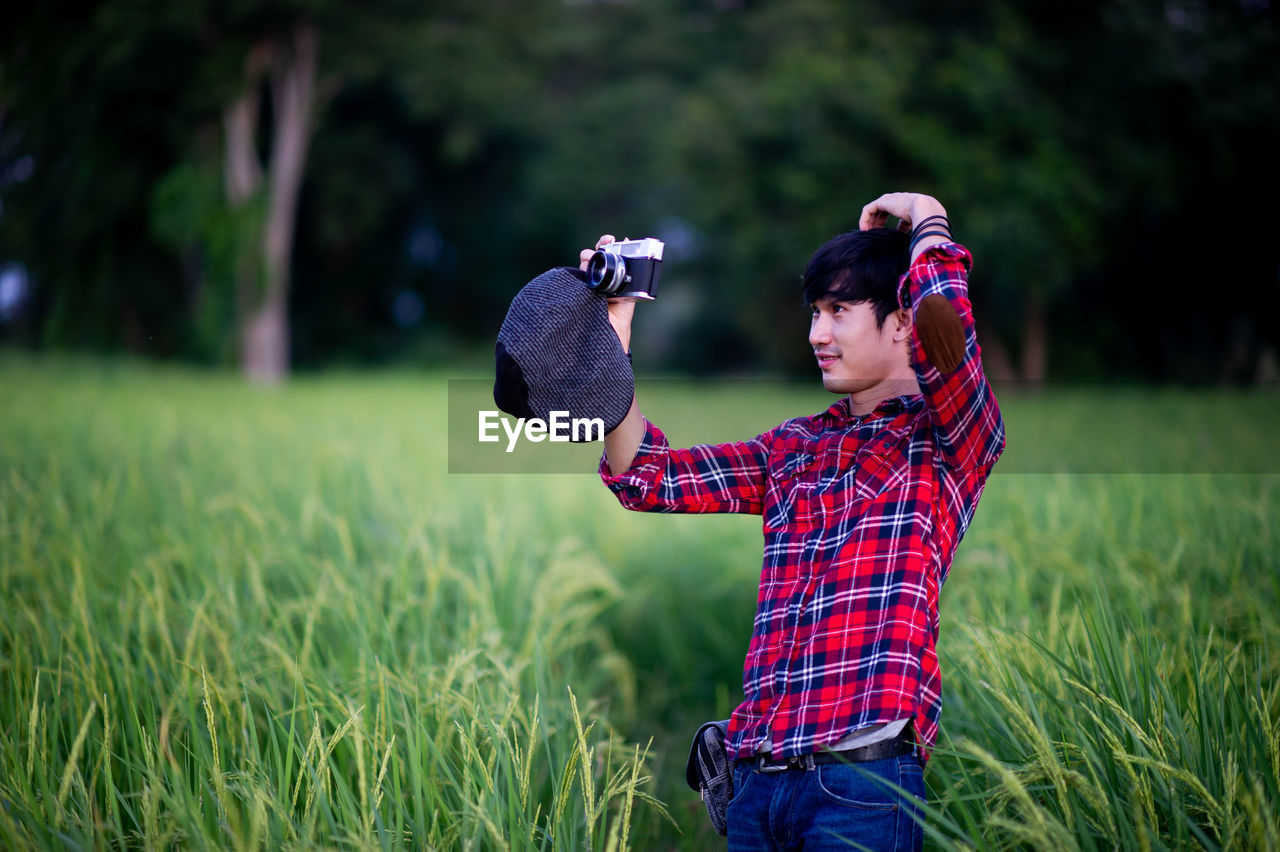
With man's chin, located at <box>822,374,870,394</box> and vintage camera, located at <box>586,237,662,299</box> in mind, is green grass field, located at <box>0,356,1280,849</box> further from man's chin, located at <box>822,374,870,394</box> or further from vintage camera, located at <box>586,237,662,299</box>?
vintage camera, located at <box>586,237,662,299</box>

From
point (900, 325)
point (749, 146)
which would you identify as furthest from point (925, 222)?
point (749, 146)

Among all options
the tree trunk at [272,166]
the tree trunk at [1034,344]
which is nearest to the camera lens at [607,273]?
the tree trunk at [272,166]

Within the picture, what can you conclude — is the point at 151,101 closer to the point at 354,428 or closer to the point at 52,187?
the point at 52,187

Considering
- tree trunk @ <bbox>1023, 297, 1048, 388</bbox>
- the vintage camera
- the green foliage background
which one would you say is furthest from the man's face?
tree trunk @ <bbox>1023, 297, 1048, 388</bbox>

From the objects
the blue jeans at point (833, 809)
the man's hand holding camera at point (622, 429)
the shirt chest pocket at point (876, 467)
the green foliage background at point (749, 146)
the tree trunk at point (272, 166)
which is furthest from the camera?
the tree trunk at point (272, 166)

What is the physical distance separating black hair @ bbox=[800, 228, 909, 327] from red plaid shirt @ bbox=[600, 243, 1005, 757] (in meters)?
0.07

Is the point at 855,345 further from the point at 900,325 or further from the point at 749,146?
the point at 749,146

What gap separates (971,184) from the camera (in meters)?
12.4

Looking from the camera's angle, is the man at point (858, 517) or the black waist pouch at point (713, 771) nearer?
the man at point (858, 517)

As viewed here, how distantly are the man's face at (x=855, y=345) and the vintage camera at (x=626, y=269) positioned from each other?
0.28 m

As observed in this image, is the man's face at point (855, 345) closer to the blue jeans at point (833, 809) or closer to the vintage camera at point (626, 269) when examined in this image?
the vintage camera at point (626, 269)

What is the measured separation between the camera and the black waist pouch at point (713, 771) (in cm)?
152

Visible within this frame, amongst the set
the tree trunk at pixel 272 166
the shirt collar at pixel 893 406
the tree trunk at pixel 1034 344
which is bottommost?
the shirt collar at pixel 893 406

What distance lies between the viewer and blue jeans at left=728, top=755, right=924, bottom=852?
1.31 metres
